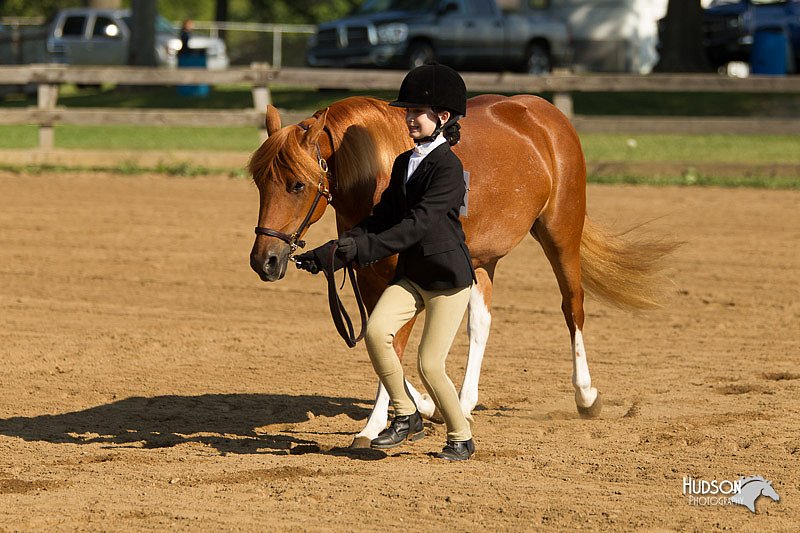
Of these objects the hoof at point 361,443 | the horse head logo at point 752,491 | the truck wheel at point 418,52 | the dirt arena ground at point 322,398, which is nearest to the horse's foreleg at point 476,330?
the dirt arena ground at point 322,398

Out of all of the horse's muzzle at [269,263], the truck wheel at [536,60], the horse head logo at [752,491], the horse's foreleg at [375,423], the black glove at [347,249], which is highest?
the truck wheel at [536,60]

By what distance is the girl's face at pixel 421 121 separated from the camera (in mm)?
4938

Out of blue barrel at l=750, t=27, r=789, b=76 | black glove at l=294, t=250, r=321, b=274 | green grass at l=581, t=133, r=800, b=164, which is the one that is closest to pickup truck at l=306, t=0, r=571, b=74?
blue barrel at l=750, t=27, r=789, b=76

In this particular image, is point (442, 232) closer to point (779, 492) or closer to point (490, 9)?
point (779, 492)

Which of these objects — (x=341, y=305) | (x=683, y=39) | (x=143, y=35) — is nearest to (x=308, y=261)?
(x=341, y=305)

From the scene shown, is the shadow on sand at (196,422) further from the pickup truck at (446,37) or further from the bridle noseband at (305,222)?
the pickup truck at (446,37)

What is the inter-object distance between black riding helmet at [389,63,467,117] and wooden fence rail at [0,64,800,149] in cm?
1110

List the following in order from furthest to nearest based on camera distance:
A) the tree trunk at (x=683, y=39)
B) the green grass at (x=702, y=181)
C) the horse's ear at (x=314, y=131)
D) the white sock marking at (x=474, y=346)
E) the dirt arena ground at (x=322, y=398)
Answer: the tree trunk at (x=683, y=39)
the green grass at (x=702, y=181)
the white sock marking at (x=474, y=346)
the horse's ear at (x=314, y=131)
the dirt arena ground at (x=322, y=398)

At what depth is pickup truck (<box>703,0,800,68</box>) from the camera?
92.1ft

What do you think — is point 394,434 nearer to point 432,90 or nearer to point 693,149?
point 432,90

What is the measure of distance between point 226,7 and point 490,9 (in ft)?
70.9

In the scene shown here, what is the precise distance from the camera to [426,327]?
202 inches

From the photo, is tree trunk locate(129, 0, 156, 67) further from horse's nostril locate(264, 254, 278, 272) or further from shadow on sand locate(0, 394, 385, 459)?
horse's nostril locate(264, 254, 278, 272)

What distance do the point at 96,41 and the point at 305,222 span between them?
Result: 29.3m
